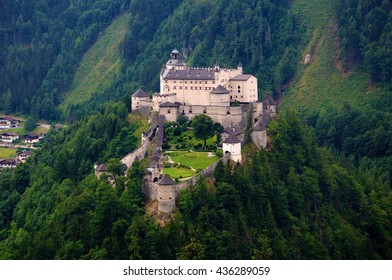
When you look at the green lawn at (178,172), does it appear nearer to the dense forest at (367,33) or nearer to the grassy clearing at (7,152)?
the grassy clearing at (7,152)

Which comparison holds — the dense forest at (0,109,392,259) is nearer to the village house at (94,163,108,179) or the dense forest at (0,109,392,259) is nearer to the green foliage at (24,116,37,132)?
the village house at (94,163,108,179)

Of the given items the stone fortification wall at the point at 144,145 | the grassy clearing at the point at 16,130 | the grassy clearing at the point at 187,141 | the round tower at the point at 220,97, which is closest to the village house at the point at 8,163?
the grassy clearing at the point at 16,130

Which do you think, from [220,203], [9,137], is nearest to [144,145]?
[220,203]

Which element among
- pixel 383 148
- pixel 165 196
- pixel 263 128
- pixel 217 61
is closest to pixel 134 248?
pixel 165 196

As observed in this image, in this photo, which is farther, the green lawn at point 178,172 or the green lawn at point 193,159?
the green lawn at point 193,159

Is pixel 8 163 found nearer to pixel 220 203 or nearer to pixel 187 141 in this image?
pixel 187 141

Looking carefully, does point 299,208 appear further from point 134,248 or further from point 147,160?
point 134,248
